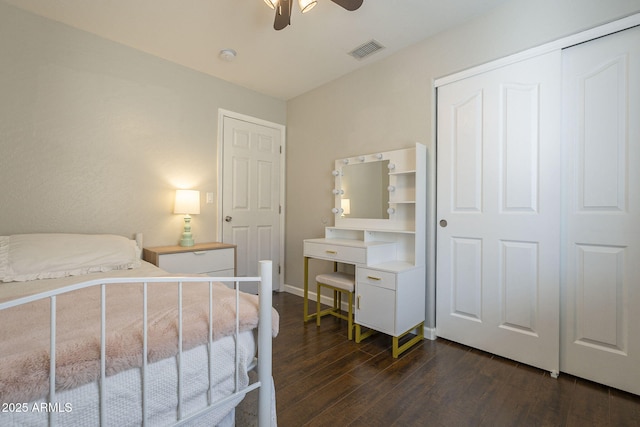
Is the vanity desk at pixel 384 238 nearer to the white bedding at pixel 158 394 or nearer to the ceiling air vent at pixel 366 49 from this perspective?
the ceiling air vent at pixel 366 49

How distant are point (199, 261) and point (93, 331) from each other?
1781mm

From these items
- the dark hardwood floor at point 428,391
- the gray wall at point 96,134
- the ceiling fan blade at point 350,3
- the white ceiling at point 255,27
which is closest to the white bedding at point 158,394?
the dark hardwood floor at point 428,391

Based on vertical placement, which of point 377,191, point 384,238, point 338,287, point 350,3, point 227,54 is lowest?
point 338,287

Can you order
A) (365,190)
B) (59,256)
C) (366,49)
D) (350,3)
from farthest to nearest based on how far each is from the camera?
(365,190), (366,49), (59,256), (350,3)

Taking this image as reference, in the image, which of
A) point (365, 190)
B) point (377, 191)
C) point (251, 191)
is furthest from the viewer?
point (251, 191)

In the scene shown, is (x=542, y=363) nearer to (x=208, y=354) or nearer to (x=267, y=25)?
(x=208, y=354)

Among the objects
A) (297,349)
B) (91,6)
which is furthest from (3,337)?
(91,6)

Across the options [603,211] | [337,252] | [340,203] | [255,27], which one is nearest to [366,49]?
[255,27]

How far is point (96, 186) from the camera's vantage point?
2.44m

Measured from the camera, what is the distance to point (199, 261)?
8.79ft

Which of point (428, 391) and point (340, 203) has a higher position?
point (340, 203)

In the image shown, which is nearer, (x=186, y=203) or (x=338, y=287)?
(x=338, y=287)

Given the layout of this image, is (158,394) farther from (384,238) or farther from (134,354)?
(384,238)

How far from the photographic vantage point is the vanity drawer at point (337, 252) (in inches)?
93.0
